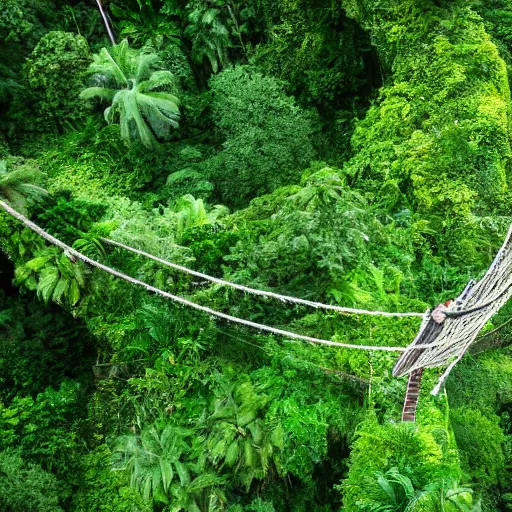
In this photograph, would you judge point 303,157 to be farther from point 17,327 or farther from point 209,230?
point 17,327

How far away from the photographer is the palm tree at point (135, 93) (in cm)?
1034

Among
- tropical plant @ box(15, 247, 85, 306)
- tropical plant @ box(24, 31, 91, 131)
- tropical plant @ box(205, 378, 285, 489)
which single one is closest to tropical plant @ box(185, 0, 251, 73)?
tropical plant @ box(24, 31, 91, 131)

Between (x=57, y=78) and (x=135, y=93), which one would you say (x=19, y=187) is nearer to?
(x=135, y=93)

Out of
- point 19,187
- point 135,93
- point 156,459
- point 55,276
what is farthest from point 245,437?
point 135,93

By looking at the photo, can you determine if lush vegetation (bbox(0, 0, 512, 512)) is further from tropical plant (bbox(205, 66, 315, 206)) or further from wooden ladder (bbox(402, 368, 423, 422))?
wooden ladder (bbox(402, 368, 423, 422))

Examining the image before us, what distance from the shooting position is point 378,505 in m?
5.24

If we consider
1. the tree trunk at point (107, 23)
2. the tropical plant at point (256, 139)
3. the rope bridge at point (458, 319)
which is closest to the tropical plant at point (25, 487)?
the rope bridge at point (458, 319)

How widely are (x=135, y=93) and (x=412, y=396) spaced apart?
6.77 metres

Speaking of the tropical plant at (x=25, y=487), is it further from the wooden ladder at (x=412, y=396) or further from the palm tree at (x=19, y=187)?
the wooden ladder at (x=412, y=396)

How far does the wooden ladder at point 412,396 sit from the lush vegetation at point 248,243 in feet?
0.67

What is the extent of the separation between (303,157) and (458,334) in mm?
5910

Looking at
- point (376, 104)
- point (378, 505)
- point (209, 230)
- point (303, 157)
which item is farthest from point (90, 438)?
point (376, 104)

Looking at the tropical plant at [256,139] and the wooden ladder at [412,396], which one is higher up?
the tropical plant at [256,139]

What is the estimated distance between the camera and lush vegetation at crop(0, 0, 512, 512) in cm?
647
